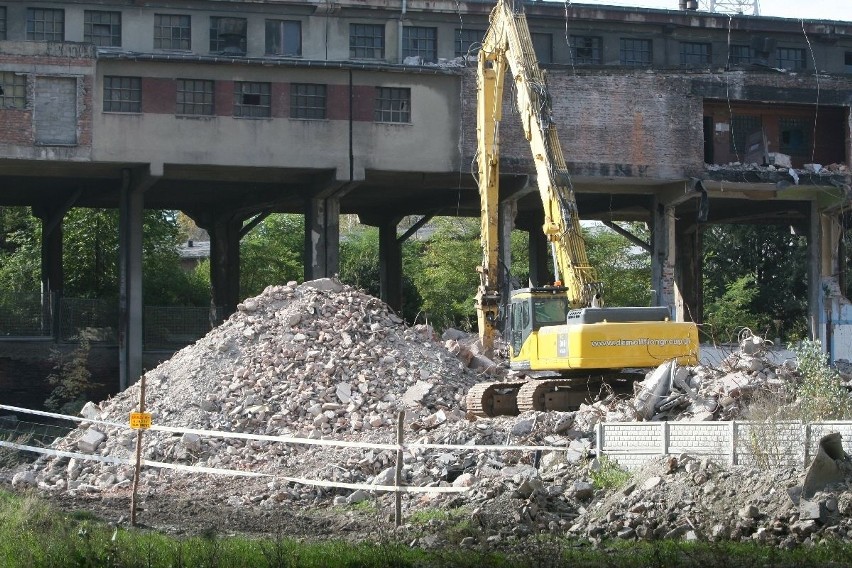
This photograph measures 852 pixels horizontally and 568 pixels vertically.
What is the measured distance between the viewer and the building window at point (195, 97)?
40344 mm

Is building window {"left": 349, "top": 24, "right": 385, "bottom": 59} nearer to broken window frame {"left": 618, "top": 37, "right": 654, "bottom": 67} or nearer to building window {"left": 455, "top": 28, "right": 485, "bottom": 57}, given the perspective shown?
building window {"left": 455, "top": 28, "right": 485, "bottom": 57}

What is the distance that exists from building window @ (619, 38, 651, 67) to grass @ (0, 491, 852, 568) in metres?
32.6

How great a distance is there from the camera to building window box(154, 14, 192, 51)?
42438 mm

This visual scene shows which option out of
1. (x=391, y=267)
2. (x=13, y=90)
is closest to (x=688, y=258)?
(x=391, y=267)

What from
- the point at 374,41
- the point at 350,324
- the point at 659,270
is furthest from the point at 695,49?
the point at 350,324

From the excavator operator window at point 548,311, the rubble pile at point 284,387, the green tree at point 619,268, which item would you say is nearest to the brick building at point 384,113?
the rubble pile at point 284,387

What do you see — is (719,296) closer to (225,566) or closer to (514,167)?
(514,167)

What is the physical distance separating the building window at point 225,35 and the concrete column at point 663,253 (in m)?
14.6

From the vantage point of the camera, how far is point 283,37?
43031mm

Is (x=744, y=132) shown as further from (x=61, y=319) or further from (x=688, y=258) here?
(x=61, y=319)

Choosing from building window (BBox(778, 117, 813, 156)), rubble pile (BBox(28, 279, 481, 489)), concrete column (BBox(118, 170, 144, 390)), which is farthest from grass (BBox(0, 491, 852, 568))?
building window (BBox(778, 117, 813, 156))

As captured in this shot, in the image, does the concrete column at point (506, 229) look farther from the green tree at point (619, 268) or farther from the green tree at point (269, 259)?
the green tree at point (269, 259)

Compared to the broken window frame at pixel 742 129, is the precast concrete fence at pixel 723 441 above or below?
below

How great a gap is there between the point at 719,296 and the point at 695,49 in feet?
67.3
